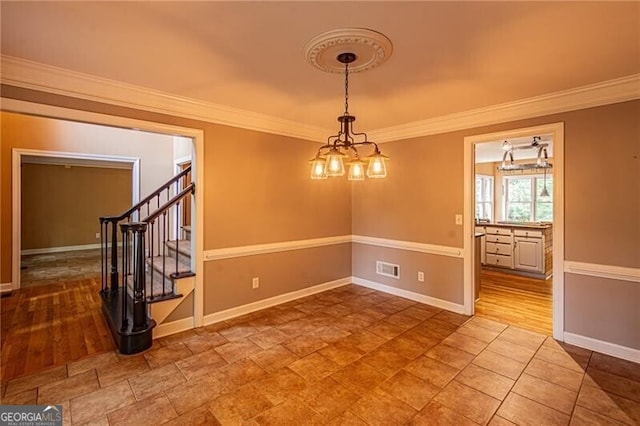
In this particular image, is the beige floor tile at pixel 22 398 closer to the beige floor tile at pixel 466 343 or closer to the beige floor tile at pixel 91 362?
the beige floor tile at pixel 91 362

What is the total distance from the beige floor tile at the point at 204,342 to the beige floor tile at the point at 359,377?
4.14 ft

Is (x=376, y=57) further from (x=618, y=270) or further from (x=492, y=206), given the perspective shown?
(x=492, y=206)

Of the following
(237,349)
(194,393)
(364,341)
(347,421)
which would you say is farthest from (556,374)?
(194,393)

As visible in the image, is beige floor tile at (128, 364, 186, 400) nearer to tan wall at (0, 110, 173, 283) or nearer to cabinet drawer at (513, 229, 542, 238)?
tan wall at (0, 110, 173, 283)

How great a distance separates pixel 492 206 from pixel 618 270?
19.7ft

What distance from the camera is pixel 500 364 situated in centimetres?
265

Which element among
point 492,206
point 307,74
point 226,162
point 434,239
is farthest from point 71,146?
point 492,206

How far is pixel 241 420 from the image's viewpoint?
1.96 metres

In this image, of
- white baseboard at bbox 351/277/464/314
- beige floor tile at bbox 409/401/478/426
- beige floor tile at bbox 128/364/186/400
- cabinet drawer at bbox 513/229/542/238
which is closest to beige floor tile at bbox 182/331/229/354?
beige floor tile at bbox 128/364/186/400

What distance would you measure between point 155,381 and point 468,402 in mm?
2367

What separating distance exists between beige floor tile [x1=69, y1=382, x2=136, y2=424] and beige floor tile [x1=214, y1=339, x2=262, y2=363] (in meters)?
0.77

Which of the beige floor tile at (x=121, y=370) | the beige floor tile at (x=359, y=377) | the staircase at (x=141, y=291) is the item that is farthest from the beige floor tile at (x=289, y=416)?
the staircase at (x=141, y=291)

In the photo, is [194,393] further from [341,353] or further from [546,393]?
[546,393]

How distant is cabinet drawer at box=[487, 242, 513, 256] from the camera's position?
19.2 feet
